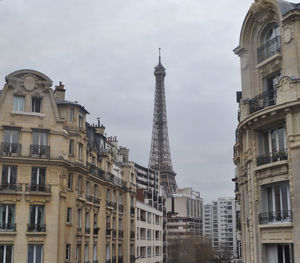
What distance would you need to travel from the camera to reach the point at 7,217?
34344mm

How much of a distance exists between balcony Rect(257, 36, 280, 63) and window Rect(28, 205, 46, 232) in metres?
19.8

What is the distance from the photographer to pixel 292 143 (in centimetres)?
2020

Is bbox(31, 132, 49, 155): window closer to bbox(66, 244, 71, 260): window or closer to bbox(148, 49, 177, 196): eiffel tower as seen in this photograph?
bbox(66, 244, 71, 260): window

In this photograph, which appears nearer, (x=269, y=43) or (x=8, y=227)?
(x=269, y=43)

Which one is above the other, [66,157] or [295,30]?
[295,30]

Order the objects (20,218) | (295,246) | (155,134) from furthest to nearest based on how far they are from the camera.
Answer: (155,134)
(20,218)
(295,246)

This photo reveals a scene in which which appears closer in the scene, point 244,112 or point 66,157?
point 244,112

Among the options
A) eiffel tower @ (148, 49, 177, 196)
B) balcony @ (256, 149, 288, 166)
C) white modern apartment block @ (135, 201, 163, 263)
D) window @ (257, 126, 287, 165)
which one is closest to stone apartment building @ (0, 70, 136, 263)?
white modern apartment block @ (135, 201, 163, 263)

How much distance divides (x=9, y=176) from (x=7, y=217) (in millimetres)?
2946

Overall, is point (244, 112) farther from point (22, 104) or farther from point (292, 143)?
point (22, 104)

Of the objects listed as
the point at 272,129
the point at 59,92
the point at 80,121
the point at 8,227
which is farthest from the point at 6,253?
the point at 272,129

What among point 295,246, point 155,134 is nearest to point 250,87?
point 295,246

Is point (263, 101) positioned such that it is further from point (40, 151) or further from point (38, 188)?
point (38, 188)

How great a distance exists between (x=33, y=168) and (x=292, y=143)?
21440 mm
